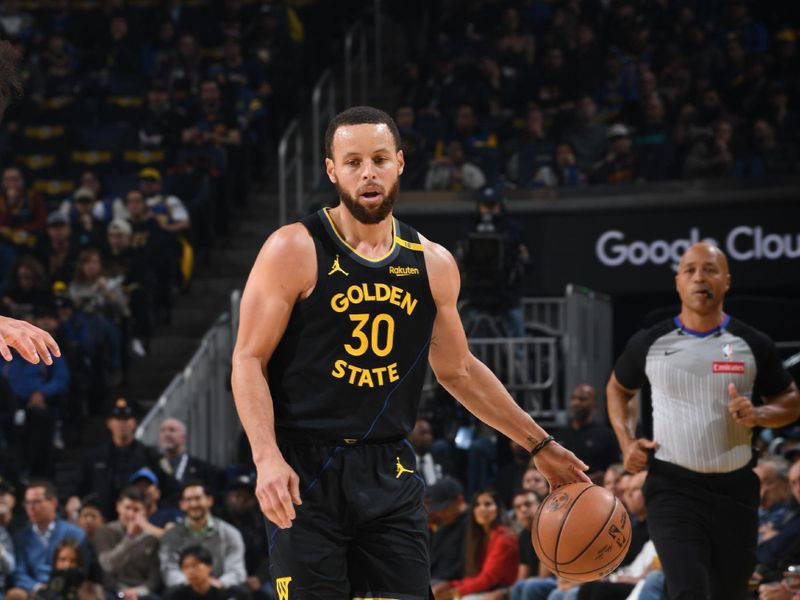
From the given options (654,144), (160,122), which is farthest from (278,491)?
(160,122)

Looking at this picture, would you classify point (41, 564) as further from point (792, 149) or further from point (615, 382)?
point (792, 149)

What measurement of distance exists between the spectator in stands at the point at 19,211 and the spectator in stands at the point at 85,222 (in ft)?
1.36

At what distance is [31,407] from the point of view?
496 inches

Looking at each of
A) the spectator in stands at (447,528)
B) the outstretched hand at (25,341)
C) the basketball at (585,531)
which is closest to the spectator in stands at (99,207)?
the spectator in stands at (447,528)

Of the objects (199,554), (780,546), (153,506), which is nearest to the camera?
(780,546)

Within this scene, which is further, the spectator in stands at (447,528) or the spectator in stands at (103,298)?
the spectator in stands at (103,298)

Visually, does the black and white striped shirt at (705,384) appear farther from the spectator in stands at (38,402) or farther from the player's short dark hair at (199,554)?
the spectator in stands at (38,402)

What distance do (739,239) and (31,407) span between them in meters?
7.01

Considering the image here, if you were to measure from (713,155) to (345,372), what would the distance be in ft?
37.1

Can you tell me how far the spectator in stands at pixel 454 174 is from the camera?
15.3 metres

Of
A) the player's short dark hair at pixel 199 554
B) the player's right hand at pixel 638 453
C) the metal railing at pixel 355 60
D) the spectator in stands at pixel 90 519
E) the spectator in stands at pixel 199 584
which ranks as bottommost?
the spectator in stands at pixel 199 584

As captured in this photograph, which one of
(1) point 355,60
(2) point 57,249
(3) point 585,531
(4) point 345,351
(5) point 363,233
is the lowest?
(3) point 585,531

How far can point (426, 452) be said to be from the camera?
38.5ft

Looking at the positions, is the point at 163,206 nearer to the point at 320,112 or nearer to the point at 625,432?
the point at 320,112
